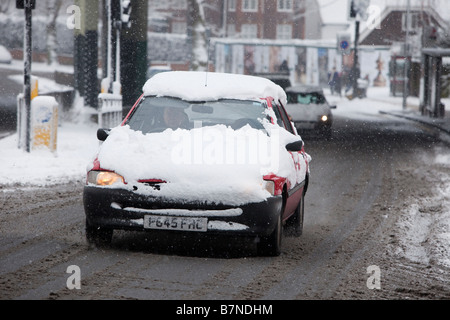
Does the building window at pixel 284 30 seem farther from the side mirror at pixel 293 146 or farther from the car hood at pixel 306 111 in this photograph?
→ the side mirror at pixel 293 146

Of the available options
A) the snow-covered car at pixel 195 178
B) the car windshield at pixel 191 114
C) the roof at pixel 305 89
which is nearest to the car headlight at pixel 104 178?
the snow-covered car at pixel 195 178

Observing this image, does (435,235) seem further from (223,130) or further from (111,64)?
(111,64)

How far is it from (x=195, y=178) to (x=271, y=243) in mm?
925

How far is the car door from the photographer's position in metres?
8.05

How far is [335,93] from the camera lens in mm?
59906

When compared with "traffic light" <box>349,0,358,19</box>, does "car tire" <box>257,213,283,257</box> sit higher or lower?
lower

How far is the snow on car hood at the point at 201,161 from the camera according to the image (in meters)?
7.18

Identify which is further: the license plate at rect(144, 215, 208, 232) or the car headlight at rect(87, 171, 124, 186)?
the car headlight at rect(87, 171, 124, 186)

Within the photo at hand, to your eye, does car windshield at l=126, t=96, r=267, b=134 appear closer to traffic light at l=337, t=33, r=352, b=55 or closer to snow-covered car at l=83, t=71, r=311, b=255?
snow-covered car at l=83, t=71, r=311, b=255

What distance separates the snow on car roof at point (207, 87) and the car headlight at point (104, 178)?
A: 4.51 ft

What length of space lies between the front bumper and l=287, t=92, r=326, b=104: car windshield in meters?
16.3

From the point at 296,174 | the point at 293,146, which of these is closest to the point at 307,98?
the point at 296,174
